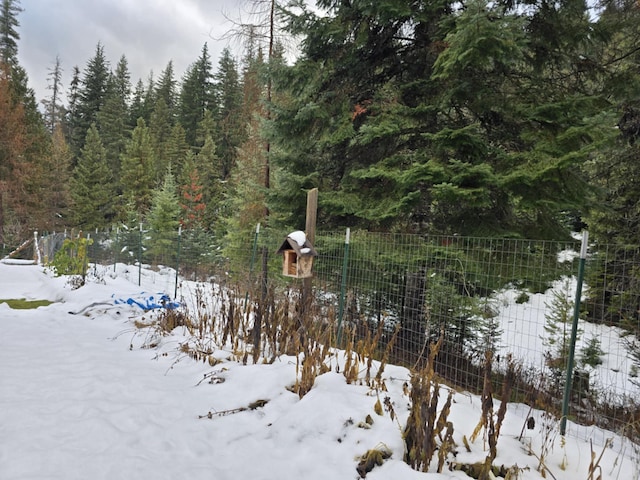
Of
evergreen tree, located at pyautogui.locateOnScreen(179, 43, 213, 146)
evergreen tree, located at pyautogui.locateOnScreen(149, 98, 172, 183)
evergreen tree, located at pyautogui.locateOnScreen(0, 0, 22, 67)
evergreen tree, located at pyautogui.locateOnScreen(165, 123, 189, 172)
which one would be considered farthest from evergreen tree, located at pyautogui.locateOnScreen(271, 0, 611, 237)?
evergreen tree, located at pyautogui.locateOnScreen(179, 43, 213, 146)

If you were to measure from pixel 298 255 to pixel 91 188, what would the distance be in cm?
2873

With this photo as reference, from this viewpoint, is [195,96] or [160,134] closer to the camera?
[160,134]

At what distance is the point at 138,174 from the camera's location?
26.8 m

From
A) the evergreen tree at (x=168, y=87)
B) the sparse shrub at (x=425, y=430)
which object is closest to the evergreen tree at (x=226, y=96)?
the evergreen tree at (x=168, y=87)

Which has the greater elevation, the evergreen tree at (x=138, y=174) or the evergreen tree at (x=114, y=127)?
the evergreen tree at (x=114, y=127)

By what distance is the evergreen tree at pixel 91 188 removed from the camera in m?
26.5

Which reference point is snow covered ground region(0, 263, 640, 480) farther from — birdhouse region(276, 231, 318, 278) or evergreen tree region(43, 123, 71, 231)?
evergreen tree region(43, 123, 71, 231)

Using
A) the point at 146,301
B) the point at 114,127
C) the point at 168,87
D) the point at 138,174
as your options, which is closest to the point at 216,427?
the point at 146,301

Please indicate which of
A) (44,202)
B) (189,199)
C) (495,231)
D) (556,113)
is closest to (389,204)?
(495,231)

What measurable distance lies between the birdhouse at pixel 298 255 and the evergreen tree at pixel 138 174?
25.0m

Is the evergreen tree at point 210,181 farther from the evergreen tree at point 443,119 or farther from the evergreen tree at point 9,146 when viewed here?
the evergreen tree at point 443,119

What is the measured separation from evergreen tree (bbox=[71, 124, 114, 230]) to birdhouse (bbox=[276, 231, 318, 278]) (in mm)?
27771

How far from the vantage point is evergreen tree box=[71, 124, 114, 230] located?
2650 cm

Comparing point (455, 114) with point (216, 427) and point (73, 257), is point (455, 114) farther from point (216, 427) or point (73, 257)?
point (73, 257)
